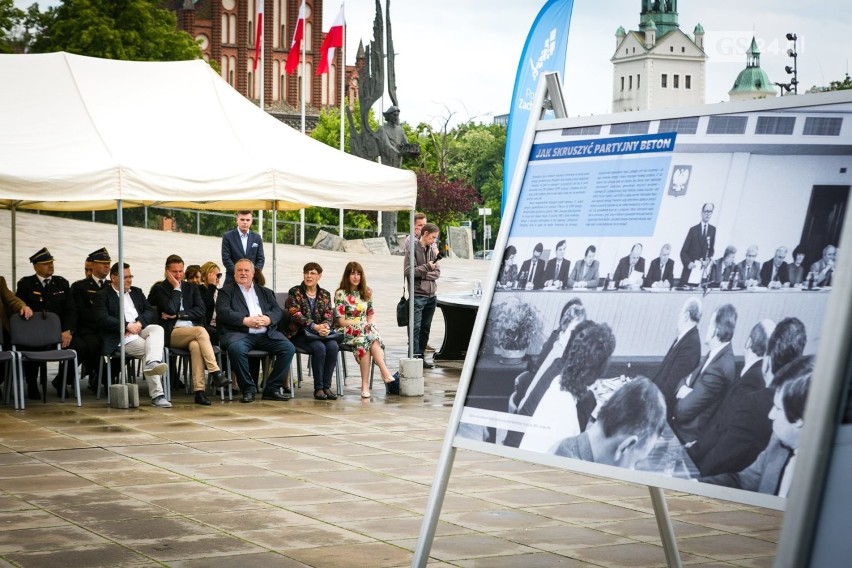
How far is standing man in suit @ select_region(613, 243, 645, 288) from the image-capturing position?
12.9ft

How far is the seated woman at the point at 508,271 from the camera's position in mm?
4355

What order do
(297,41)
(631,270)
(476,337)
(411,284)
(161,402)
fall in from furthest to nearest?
(297,41), (411,284), (161,402), (476,337), (631,270)

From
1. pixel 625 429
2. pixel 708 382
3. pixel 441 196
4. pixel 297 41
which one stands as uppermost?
pixel 297 41

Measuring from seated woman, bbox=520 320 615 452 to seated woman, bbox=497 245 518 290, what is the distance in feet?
1.32

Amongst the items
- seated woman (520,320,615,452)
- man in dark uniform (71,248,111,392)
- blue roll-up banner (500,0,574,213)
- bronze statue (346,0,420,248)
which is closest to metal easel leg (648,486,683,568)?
seated woman (520,320,615,452)

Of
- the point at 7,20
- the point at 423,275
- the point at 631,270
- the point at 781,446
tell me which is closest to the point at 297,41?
the point at 7,20

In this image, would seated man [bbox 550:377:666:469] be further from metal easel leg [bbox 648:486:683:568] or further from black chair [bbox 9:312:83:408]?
black chair [bbox 9:312:83:408]

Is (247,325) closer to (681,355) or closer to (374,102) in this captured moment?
(681,355)

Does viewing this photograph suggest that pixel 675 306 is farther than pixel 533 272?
No

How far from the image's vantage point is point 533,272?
169 inches

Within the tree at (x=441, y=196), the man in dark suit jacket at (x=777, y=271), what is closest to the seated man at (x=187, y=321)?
the man in dark suit jacket at (x=777, y=271)

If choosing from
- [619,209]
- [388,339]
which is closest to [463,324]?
[388,339]

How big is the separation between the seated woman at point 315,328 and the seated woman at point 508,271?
817cm

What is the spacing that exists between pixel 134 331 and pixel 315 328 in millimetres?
1874
